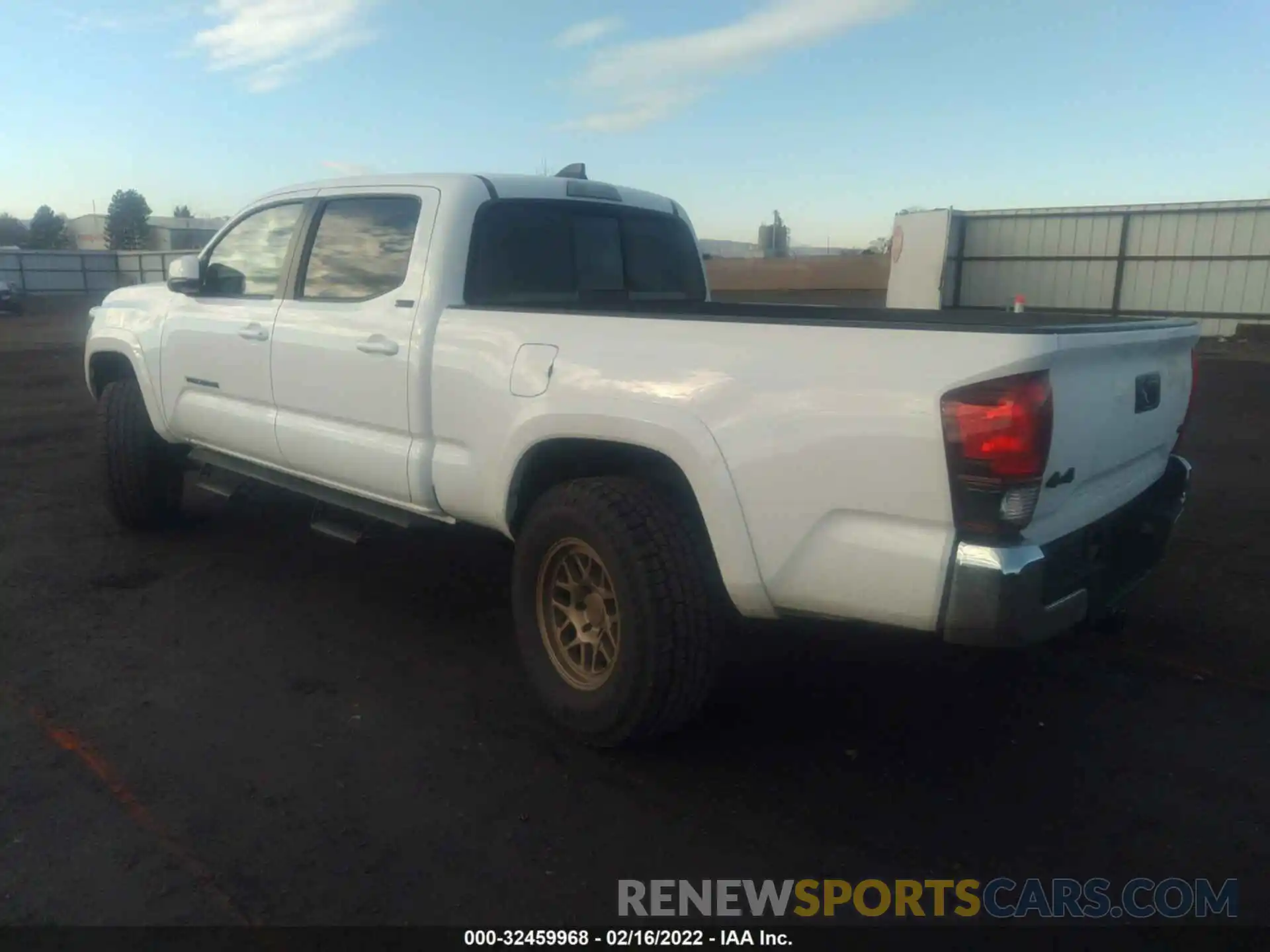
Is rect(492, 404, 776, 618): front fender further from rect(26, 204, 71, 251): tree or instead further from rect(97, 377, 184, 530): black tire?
rect(26, 204, 71, 251): tree

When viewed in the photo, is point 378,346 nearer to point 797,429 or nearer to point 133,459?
point 797,429

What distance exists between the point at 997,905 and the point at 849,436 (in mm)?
1286

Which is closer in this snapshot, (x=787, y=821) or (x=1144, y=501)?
(x=787, y=821)

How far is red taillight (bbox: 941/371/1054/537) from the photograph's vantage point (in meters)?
2.47

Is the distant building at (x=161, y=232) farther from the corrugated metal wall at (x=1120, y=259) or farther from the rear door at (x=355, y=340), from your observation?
the rear door at (x=355, y=340)

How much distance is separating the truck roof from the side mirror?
0.66 meters

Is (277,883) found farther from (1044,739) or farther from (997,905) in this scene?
(1044,739)

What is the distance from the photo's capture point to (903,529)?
2.62 metres

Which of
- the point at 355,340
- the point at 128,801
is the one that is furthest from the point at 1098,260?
the point at 128,801

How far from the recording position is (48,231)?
276ft

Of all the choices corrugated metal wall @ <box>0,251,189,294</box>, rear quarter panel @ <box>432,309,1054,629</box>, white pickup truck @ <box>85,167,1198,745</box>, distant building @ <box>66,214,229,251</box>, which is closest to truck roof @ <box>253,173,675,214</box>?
white pickup truck @ <box>85,167,1198,745</box>

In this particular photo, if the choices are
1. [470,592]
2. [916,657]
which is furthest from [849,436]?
[470,592]

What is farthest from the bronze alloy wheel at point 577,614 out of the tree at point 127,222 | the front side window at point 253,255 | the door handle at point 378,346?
the tree at point 127,222

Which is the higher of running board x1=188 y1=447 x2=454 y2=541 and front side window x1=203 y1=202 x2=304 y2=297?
front side window x1=203 y1=202 x2=304 y2=297
